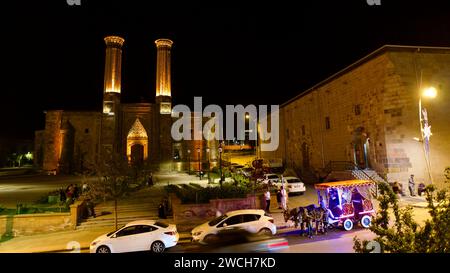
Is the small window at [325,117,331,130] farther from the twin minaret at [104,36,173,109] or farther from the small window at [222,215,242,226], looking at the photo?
the twin minaret at [104,36,173,109]

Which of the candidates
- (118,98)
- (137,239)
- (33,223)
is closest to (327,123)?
(137,239)

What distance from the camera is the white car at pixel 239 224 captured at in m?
9.99

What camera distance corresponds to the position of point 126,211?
50.6 feet

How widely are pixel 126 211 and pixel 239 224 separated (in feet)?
26.8

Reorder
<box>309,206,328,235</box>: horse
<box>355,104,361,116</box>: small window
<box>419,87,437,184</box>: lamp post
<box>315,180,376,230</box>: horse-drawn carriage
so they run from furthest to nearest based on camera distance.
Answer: <box>355,104,361,116</box>: small window, <box>419,87,437,184</box>: lamp post, <box>315,180,376,230</box>: horse-drawn carriage, <box>309,206,328,235</box>: horse

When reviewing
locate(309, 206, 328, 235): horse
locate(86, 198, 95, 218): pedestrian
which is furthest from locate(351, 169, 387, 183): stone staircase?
→ locate(86, 198, 95, 218): pedestrian

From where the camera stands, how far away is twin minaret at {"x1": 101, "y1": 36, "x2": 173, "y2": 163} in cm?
3944

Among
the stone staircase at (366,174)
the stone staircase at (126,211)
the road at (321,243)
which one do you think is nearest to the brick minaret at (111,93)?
the stone staircase at (126,211)

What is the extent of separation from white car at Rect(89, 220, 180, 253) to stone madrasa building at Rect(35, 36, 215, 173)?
97.8 feet

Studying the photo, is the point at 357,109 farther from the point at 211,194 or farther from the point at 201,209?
the point at 201,209

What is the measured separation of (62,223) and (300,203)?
1344cm
